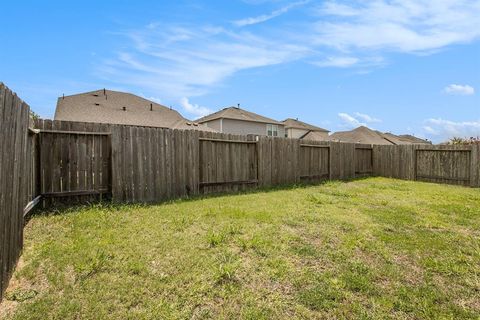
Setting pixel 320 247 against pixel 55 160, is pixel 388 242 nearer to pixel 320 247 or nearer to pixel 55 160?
pixel 320 247

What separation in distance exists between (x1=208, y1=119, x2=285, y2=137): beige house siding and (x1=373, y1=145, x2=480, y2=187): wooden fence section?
12666 millimetres

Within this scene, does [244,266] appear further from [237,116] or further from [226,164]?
[237,116]

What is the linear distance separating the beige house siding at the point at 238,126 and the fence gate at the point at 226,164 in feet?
48.9

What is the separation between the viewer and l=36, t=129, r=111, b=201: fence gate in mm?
5551

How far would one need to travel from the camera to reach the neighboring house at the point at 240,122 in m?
24.2

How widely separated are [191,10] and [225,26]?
5.59 feet

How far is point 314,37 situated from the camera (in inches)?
336

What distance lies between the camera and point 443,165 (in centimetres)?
1188

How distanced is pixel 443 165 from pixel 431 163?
47cm

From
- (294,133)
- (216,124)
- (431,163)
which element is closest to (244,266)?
(431,163)

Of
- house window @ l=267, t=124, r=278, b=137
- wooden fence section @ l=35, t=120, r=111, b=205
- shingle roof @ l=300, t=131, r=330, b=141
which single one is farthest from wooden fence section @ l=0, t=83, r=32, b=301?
shingle roof @ l=300, t=131, r=330, b=141

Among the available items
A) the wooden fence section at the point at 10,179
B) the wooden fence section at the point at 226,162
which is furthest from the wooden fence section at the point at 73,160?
the wooden fence section at the point at 226,162

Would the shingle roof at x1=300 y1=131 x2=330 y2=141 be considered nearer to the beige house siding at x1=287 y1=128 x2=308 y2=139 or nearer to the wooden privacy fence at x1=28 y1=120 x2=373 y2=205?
the beige house siding at x1=287 y1=128 x2=308 y2=139

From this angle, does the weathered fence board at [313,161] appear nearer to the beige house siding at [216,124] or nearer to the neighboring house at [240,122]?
the neighboring house at [240,122]
